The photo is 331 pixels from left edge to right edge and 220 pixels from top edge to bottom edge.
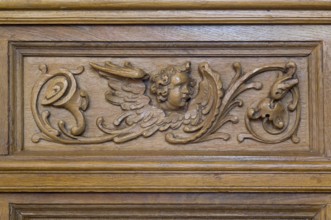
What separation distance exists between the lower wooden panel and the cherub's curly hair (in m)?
0.12

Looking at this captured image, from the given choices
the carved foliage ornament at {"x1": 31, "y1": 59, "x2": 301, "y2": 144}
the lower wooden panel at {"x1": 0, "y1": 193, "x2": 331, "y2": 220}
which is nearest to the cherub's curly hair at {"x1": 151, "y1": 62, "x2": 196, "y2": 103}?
the carved foliage ornament at {"x1": 31, "y1": 59, "x2": 301, "y2": 144}

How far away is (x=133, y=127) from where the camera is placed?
823 millimetres

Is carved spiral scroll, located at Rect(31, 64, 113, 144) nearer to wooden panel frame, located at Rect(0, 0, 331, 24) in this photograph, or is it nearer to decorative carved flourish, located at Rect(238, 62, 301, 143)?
wooden panel frame, located at Rect(0, 0, 331, 24)

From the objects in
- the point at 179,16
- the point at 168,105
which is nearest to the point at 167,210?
the point at 168,105

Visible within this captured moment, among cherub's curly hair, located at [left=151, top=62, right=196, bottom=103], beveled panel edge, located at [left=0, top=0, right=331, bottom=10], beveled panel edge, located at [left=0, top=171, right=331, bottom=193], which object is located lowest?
beveled panel edge, located at [left=0, top=171, right=331, bottom=193]

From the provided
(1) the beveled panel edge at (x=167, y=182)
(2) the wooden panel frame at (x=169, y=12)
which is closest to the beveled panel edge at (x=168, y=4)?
(2) the wooden panel frame at (x=169, y=12)

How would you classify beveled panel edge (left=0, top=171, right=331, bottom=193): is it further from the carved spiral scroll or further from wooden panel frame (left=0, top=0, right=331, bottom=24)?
wooden panel frame (left=0, top=0, right=331, bottom=24)

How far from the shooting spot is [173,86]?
0.81 metres

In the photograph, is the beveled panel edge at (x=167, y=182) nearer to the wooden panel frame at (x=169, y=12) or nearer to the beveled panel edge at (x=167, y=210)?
the beveled panel edge at (x=167, y=210)

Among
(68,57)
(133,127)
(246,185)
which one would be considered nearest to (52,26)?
(68,57)

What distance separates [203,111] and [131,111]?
0.08 meters

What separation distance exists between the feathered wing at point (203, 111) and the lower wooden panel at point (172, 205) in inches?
2.7

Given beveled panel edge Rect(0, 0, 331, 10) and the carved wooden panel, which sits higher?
beveled panel edge Rect(0, 0, 331, 10)

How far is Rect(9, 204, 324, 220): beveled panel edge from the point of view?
82 cm
